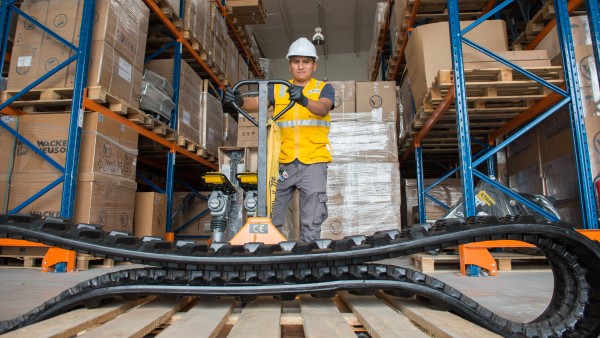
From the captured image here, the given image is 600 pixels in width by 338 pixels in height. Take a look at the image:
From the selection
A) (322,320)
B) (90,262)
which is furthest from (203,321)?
(90,262)

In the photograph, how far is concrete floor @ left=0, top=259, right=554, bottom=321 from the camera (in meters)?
1.89

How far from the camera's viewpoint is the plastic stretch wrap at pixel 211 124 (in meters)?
6.66

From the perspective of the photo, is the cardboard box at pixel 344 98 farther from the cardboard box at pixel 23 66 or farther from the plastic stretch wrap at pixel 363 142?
the cardboard box at pixel 23 66

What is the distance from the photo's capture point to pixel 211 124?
22.8ft

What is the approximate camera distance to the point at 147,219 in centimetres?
498

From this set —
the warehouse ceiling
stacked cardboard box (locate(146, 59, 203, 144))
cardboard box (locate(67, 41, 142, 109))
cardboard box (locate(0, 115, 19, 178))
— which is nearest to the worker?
cardboard box (locate(67, 41, 142, 109))

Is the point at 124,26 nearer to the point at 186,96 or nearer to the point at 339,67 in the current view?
the point at 186,96

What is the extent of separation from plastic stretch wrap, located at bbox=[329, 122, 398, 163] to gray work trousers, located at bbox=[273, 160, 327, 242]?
7.50 feet

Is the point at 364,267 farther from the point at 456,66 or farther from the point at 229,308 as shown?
the point at 456,66

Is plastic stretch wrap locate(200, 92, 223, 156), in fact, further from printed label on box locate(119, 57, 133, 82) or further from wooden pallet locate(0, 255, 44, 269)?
wooden pallet locate(0, 255, 44, 269)

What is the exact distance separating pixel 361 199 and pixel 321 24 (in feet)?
33.0

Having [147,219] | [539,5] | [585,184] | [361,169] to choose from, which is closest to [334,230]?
[361,169]

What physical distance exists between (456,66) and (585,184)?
1.59 meters

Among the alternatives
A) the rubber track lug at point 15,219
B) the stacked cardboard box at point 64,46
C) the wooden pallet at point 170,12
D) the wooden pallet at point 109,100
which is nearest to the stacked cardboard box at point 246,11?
the wooden pallet at point 170,12
